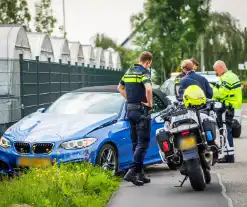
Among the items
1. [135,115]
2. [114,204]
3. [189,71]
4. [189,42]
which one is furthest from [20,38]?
[189,42]

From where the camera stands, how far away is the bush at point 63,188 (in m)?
7.71

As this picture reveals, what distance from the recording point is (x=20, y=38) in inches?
1141

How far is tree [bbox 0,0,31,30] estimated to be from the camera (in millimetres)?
59459

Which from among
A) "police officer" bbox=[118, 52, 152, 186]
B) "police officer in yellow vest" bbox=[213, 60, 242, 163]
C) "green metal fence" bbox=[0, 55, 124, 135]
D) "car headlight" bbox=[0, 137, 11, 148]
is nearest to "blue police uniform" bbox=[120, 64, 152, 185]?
"police officer" bbox=[118, 52, 152, 186]

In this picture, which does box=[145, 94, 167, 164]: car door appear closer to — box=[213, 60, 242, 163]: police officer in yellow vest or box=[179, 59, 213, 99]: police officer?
box=[179, 59, 213, 99]: police officer

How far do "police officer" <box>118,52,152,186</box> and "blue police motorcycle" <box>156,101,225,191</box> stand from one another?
54 centimetres

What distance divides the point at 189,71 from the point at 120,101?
1377 mm

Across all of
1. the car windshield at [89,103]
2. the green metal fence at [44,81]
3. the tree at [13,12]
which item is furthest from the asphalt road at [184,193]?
the tree at [13,12]

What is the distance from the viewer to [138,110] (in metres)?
10.0

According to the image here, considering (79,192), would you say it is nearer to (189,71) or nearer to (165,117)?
(165,117)

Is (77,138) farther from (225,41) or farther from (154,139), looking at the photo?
(225,41)

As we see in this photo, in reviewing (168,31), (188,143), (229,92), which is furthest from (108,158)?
(168,31)

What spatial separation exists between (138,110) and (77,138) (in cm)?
98

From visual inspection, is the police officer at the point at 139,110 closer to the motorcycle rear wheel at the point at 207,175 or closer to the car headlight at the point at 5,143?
the motorcycle rear wheel at the point at 207,175
